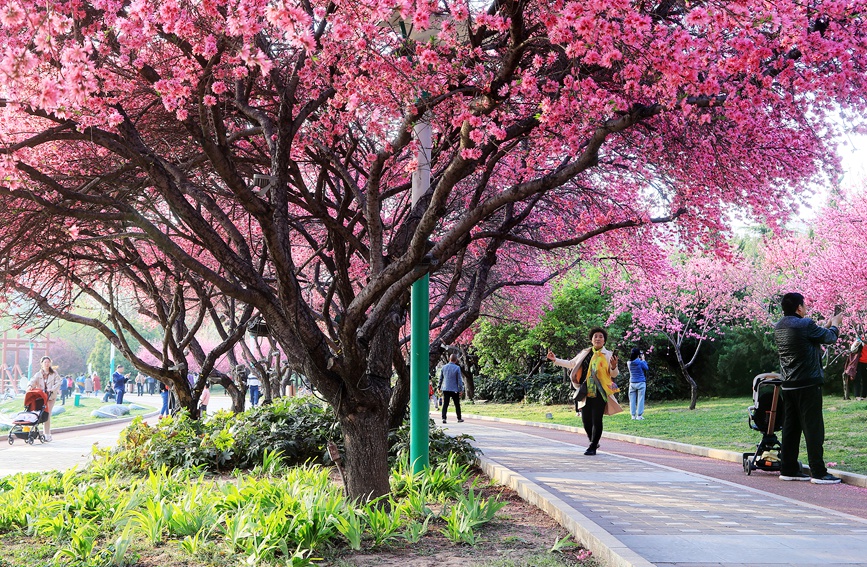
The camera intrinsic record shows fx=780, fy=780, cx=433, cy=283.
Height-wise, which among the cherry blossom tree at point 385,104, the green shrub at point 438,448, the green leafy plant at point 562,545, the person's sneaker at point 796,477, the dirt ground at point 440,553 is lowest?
the person's sneaker at point 796,477

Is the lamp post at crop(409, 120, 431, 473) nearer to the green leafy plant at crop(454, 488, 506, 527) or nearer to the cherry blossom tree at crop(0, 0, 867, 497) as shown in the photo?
the cherry blossom tree at crop(0, 0, 867, 497)

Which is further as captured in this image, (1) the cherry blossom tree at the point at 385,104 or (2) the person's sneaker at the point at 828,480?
(2) the person's sneaker at the point at 828,480

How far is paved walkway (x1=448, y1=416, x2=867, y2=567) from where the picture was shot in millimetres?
5270

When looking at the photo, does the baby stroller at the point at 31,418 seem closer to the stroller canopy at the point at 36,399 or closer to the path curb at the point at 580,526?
the stroller canopy at the point at 36,399

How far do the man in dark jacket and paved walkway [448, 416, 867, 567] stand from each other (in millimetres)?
358

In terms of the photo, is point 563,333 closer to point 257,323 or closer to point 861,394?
point 861,394

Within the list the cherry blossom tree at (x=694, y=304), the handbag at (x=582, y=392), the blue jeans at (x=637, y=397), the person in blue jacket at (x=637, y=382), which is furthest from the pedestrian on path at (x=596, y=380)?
the cherry blossom tree at (x=694, y=304)

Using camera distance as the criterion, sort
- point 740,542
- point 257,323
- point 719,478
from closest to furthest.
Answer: point 740,542 < point 719,478 < point 257,323

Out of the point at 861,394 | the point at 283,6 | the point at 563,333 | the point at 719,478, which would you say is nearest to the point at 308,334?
the point at 283,6

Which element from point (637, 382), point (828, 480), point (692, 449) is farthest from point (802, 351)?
point (637, 382)

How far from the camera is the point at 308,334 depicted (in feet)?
21.7

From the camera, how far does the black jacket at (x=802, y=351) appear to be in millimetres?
8930

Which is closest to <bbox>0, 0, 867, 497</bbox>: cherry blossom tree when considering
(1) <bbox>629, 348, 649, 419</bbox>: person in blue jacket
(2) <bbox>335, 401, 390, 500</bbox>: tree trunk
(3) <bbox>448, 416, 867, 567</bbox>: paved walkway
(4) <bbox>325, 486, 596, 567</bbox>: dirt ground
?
(2) <bbox>335, 401, 390, 500</bbox>: tree trunk

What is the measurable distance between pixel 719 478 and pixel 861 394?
17.2 metres
